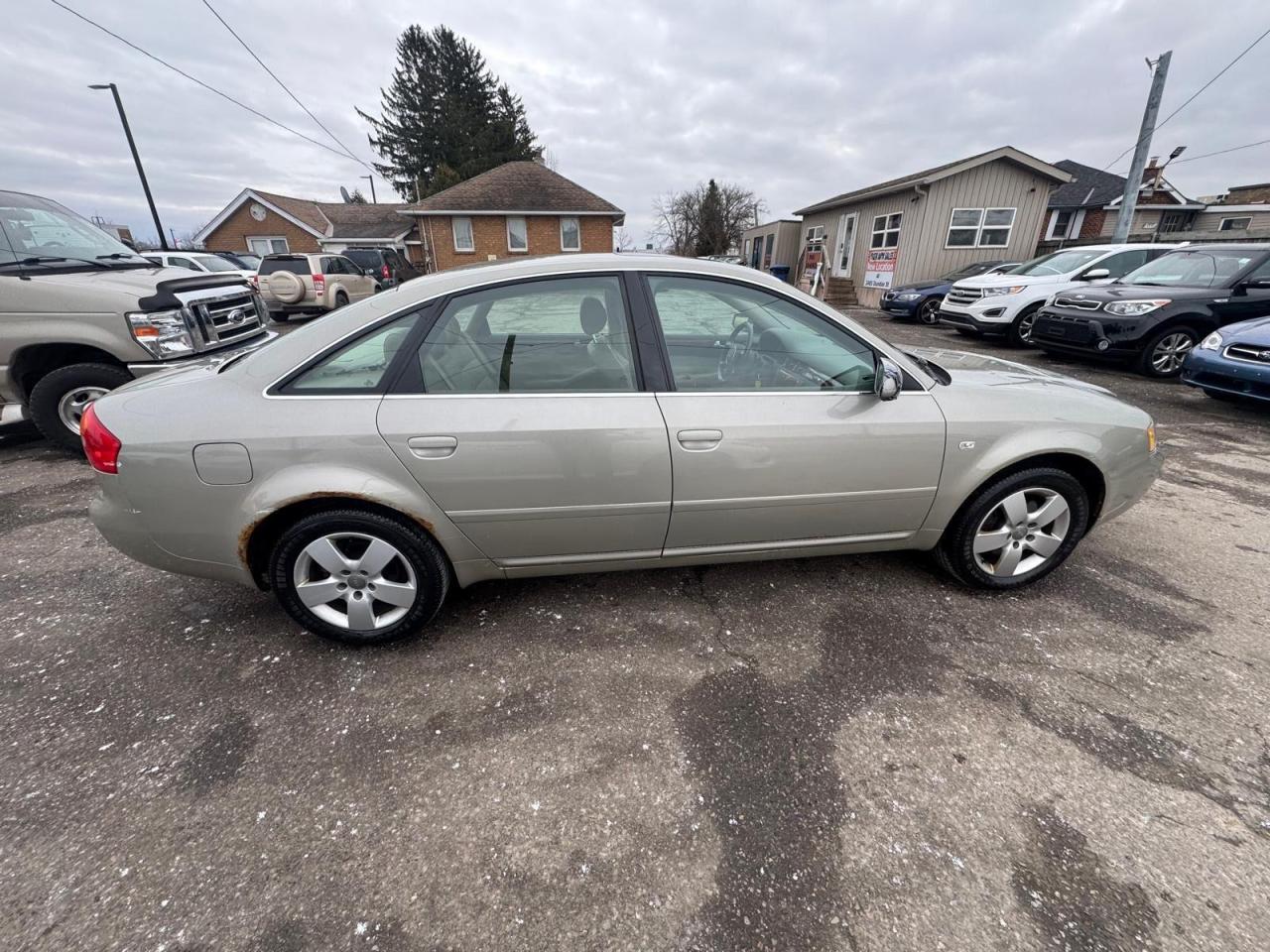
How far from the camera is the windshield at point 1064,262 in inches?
384

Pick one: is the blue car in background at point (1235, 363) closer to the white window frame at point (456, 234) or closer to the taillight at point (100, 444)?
the taillight at point (100, 444)

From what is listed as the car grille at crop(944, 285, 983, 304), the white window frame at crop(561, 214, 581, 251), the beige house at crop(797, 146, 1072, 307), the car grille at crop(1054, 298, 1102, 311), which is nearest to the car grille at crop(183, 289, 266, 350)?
the car grille at crop(1054, 298, 1102, 311)

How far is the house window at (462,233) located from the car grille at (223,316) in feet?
62.7

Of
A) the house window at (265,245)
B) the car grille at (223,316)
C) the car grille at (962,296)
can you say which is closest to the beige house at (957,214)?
the car grille at (962,296)

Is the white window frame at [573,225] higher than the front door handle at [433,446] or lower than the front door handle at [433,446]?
higher

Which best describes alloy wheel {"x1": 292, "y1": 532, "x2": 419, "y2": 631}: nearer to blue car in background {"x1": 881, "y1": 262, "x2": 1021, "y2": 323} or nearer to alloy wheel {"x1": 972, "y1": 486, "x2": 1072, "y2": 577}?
alloy wheel {"x1": 972, "y1": 486, "x2": 1072, "y2": 577}

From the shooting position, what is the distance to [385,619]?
2.39m

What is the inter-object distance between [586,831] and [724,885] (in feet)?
1.42

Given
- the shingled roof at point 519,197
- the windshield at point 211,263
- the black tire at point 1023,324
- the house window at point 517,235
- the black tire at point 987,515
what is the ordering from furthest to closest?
1. the house window at point 517,235
2. the shingled roof at point 519,197
3. the windshield at point 211,263
4. the black tire at point 1023,324
5. the black tire at point 987,515

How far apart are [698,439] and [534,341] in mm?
799

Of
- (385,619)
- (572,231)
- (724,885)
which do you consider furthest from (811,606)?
(572,231)

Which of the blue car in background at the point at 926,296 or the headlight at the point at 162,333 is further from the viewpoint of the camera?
the blue car in background at the point at 926,296

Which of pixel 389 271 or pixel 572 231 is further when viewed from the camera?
pixel 572 231

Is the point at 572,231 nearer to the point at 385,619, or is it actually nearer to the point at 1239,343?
the point at 1239,343
